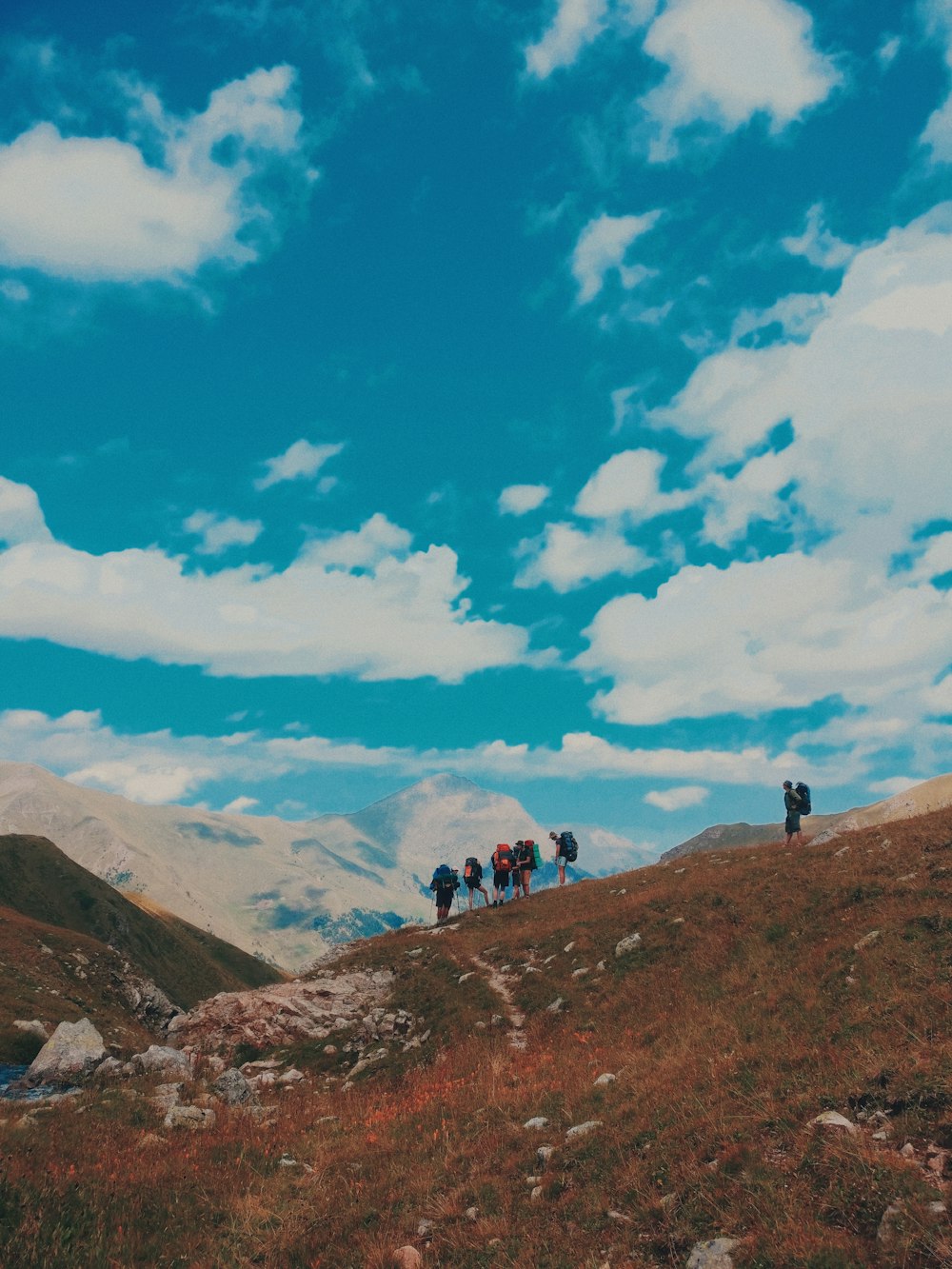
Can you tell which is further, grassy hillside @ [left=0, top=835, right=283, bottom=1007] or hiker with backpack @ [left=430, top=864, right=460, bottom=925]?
grassy hillside @ [left=0, top=835, right=283, bottom=1007]

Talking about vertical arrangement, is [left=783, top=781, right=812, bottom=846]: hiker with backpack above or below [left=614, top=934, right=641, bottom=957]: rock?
above

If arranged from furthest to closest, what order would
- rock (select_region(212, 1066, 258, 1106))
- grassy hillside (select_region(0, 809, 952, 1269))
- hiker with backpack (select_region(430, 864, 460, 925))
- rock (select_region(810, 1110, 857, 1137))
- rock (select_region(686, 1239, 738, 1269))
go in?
hiker with backpack (select_region(430, 864, 460, 925)) < rock (select_region(212, 1066, 258, 1106)) < rock (select_region(810, 1110, 857, 1137)) < grassy hillside (select_region(0, 809, 952, 1269)) < rock (select_region(686, 1239, 738, 1269))

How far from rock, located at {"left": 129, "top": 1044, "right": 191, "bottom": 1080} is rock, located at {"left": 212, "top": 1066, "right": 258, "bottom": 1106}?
1.05 metres

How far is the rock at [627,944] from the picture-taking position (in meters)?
25.3

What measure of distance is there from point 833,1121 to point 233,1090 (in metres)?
15.1

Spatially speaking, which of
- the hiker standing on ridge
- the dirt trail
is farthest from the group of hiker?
the hiker standing on ridge

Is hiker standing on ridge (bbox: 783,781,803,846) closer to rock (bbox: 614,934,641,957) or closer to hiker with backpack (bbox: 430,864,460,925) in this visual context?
rock (bbox: 614,934,641,957)

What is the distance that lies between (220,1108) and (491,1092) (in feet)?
20.8

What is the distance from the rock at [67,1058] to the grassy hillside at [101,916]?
153 m

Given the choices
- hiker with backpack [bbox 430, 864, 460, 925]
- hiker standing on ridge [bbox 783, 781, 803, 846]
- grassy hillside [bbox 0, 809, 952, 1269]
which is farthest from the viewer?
hiker with backpack [bbox 430, 864, 460, 925]

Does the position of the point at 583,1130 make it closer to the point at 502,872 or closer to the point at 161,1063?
the point at 161,1063

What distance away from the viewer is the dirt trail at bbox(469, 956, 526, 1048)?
2205cm

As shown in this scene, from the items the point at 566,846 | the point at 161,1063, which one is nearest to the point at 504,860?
the point at 566,846

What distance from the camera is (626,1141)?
10.7 m
